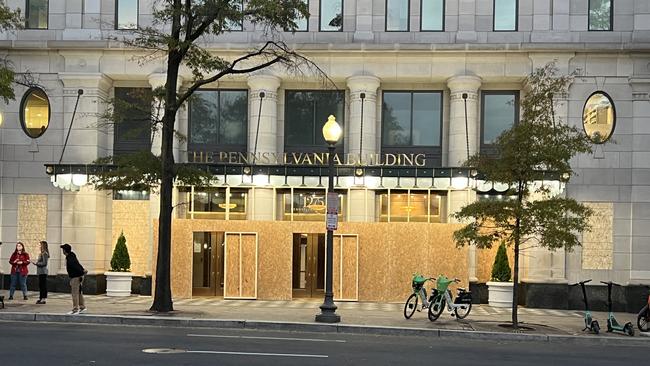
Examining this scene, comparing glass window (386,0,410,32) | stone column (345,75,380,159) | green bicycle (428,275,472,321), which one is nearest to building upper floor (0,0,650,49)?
glass window (386,0,410,32)

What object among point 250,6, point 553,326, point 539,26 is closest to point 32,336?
point 250,6

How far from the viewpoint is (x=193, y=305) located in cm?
2197

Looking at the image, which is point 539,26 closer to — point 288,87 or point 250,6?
point 288,87

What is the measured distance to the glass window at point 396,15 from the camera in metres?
25.7

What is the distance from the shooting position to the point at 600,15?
2489 centimetres

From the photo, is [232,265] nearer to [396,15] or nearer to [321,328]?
[321,328]

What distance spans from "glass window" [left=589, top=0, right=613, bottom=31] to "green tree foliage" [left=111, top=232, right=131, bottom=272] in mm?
17376

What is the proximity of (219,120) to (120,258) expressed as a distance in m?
5.97

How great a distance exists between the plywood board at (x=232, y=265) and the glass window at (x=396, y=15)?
9.05 metres

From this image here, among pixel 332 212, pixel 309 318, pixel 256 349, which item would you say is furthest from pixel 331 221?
pixel 256 349

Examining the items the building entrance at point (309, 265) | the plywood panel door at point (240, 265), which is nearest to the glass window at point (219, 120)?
the plywood panel door at point (240, 265)

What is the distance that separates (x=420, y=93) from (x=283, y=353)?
1530cm

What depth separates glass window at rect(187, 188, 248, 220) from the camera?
26000 millimetres

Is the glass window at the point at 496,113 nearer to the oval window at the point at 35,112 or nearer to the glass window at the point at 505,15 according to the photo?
the glass window at the point at 505,15
